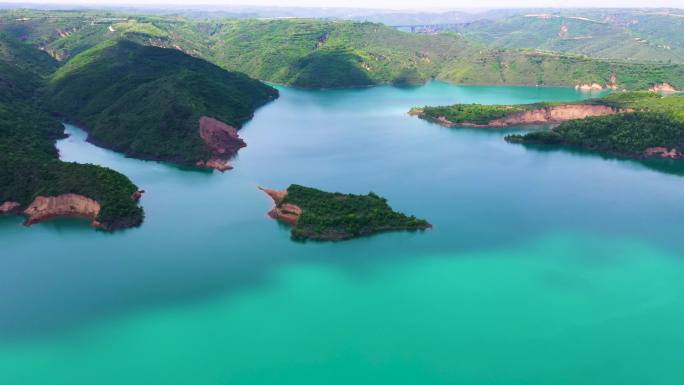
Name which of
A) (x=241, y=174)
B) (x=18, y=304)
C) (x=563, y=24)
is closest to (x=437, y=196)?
(x=241, y=174)

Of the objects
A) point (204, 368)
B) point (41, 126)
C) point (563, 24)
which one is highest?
point (563, 24)

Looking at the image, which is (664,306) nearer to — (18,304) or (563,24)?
(18,304)

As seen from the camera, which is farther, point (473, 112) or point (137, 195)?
point (473, 112)

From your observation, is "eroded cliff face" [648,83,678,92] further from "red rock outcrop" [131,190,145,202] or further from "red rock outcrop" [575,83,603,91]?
"red rock outcrop" [131,190,145,202]

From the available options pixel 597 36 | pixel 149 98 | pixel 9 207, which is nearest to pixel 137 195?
pixel 9 207

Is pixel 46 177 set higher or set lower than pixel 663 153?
higher

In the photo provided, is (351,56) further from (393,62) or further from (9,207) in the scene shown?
(9,207)
